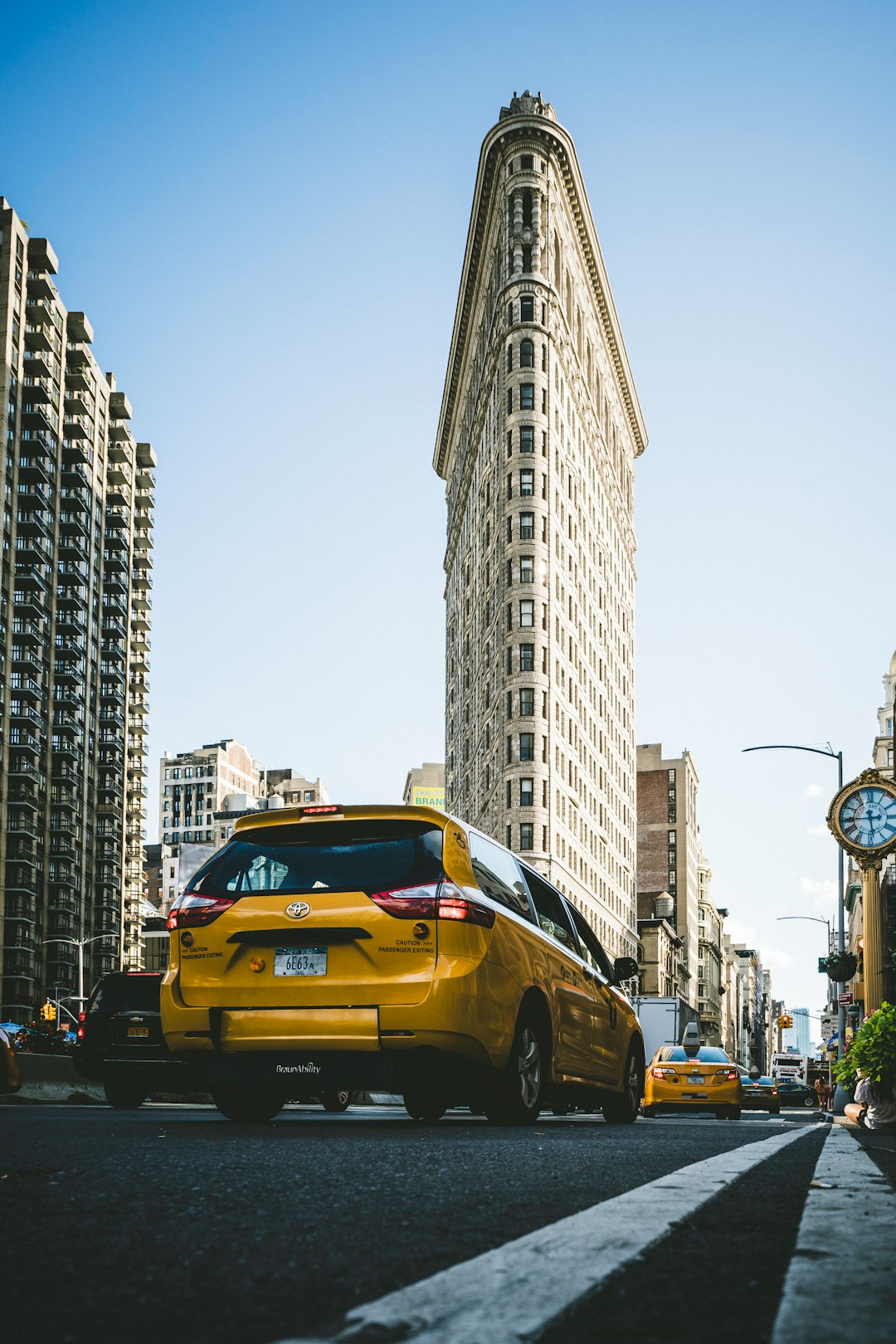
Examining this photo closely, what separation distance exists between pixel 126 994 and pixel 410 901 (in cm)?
873

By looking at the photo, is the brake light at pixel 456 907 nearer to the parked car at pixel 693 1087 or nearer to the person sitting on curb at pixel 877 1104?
the person sitting on curb at pixel 877 1104

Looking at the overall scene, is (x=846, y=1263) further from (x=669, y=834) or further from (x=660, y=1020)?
(x=669, y=834)

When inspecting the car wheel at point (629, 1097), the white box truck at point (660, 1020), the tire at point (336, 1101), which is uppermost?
the car wheel at point (629, 1097)

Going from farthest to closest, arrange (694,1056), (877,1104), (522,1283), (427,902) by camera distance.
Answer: (694,1056) → (877,1104) → (427,902) → (522,1283)

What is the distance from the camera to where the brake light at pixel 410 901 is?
8.21 meters

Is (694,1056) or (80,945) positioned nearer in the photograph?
(694,1056)

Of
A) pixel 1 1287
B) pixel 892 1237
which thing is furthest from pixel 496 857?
pixel 1 1287

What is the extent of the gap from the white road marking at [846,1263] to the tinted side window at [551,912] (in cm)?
538

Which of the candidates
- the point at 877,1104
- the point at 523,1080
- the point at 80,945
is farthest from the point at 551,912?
the point at 80,945

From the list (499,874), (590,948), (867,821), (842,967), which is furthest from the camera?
(842,967)

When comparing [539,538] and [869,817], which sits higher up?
[539,538]

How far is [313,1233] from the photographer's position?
135 inches

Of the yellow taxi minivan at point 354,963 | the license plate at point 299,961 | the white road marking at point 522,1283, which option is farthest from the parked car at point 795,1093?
the white road marking at point 522,1283

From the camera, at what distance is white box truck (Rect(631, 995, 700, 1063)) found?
A: 40.8 meters
